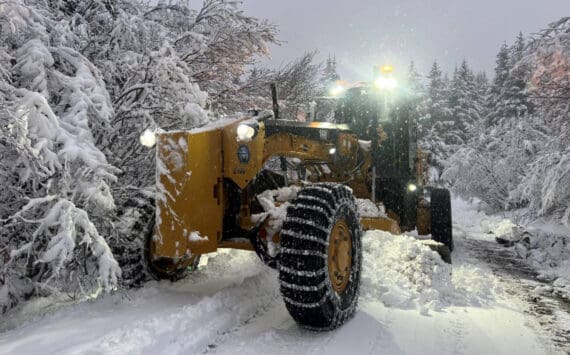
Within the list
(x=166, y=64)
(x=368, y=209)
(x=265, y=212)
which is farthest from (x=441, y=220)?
(x=166, y=64)

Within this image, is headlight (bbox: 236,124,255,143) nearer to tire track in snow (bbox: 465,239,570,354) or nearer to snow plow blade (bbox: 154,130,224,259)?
snow plow blade (bbox: 154,130,224,259)

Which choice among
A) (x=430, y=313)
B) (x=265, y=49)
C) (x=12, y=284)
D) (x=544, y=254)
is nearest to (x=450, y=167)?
(x=544, y=254)

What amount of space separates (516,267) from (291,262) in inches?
245

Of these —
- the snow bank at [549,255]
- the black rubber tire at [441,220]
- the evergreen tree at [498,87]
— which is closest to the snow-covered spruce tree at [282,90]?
the black rubber tire at [441,220]

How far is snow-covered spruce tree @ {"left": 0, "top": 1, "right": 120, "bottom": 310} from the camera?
4156mm

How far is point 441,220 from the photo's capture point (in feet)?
28.6

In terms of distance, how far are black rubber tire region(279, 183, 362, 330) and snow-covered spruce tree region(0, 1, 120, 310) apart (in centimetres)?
145

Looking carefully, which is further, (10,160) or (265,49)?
(265,49)

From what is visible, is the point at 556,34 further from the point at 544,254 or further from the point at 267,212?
the point at 267,212

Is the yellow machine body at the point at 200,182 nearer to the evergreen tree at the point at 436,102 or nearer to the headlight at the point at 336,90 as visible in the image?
the headlight at the point at 336,90

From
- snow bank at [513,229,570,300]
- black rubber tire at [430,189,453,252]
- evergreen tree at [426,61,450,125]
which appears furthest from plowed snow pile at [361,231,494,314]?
evergreen tree at [426,61,450,125]

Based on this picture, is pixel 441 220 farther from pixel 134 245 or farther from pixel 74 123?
pixel 74 123

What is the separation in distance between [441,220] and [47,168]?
6.44m

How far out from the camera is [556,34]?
9016 mm
